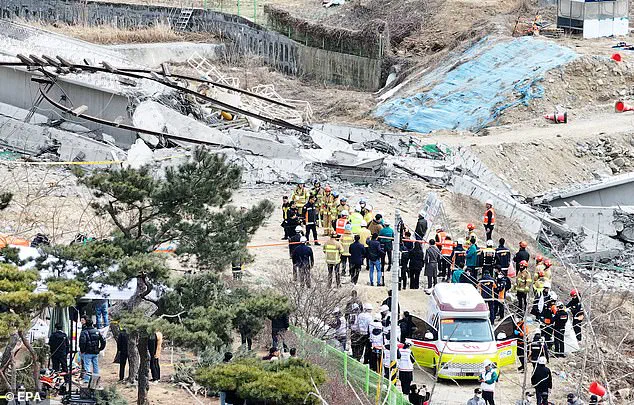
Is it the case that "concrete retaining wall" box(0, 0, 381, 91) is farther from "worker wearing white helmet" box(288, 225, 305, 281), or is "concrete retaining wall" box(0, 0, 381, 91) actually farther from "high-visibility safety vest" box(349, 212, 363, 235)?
"high-visibility safety vest" box(349, 212, 363, 235)

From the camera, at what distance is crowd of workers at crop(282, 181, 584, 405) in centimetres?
2028

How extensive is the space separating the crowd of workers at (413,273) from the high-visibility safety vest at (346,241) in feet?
0.07

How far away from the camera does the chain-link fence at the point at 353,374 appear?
17.8m

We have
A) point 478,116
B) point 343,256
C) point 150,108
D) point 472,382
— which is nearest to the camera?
point 472,382

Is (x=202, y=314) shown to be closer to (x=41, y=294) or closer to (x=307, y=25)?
(x=41, y=294)

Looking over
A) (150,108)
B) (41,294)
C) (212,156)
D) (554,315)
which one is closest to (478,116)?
(150,108)

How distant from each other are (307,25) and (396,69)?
6.83 meters

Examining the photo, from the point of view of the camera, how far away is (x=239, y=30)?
6034 centimetres

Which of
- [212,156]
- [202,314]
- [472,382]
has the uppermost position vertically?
[212,156]

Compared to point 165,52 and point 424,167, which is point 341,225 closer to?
point 424,167

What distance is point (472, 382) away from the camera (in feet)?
68.4

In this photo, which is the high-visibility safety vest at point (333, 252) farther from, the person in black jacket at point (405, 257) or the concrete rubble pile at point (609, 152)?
the concrete rubble pile at point (609, 152)

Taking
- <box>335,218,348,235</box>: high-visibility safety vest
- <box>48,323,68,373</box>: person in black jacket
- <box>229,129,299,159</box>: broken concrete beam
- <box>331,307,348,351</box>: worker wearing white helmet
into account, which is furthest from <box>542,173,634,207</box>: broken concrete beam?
<box>48,323,68,373</box>: person in black jacket

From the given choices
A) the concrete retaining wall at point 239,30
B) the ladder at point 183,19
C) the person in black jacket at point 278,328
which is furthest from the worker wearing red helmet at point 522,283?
the ladder at point 183,19
